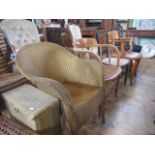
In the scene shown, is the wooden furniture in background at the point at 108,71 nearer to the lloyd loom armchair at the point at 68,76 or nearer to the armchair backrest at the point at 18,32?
the lloyd loom armchair at the point at 68,76

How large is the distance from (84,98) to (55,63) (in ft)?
1.63

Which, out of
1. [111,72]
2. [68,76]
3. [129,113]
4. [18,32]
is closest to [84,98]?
[68,76]

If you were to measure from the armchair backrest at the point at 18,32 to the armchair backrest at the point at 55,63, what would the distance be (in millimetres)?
664

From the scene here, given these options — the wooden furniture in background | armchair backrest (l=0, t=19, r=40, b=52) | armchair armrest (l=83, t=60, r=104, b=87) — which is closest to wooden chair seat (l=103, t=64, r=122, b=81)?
the wooden furniture in background

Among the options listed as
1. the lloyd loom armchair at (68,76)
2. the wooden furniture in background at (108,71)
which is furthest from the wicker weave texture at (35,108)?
the wooden furniture in background at (108,71)

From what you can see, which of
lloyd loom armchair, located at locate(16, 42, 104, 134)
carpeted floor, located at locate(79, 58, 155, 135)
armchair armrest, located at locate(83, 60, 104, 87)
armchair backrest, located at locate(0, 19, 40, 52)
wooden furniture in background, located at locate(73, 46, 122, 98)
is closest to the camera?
lloyd loom armchair, located at locate(16, 42, 104, 134)

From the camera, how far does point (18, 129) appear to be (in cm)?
112

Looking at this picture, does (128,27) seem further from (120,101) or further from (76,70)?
(76,70)

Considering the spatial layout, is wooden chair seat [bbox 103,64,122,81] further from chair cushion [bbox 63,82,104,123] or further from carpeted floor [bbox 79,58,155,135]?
carpeted floor [bbox 79,58,155,135]

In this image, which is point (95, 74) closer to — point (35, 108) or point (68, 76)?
point (68, 76)

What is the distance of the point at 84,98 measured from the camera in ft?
3.97

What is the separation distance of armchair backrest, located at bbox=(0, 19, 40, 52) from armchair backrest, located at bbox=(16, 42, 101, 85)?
2.18ft

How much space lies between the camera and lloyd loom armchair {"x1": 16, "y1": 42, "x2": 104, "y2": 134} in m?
1.11
